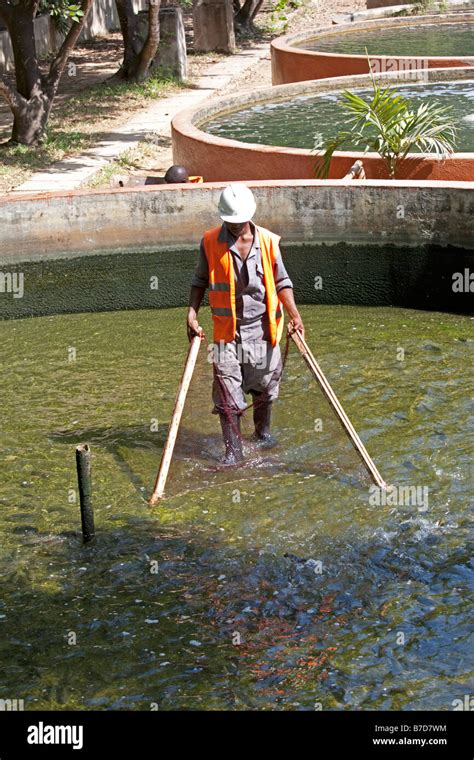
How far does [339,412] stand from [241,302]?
3.01 feet

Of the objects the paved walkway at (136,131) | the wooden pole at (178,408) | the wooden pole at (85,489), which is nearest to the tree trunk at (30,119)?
the paved walkway at (136,131)

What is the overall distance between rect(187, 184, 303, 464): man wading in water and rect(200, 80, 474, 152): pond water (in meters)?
6.86

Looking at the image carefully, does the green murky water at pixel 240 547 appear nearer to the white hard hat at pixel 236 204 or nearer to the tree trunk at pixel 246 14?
the white hard hat at pixel 236 204

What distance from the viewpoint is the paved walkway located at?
51.8ft

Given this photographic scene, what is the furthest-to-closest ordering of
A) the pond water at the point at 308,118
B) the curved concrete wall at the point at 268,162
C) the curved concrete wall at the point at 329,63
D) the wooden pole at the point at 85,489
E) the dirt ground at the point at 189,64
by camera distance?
the curved concrete wall at the point at 329,63 < the dirt ground at the point at 189,64 < the pond water at the point at 308,118 < the curved concrete wall at the point at 268,162 < the wooden pole at the point at 85,489

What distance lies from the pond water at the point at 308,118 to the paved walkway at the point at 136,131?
171cm

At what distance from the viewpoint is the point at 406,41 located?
23.7 m

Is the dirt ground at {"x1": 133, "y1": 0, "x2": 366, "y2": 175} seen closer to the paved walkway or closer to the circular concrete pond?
the paved walkway

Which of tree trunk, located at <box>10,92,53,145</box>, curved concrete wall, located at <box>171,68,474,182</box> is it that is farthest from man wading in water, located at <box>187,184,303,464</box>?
tree trunk, located at <box>10,92,53,145</box>

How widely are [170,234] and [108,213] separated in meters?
0.63

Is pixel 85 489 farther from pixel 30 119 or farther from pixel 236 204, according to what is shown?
pixel 30 119

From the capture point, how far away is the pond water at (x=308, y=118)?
15.4 meters
